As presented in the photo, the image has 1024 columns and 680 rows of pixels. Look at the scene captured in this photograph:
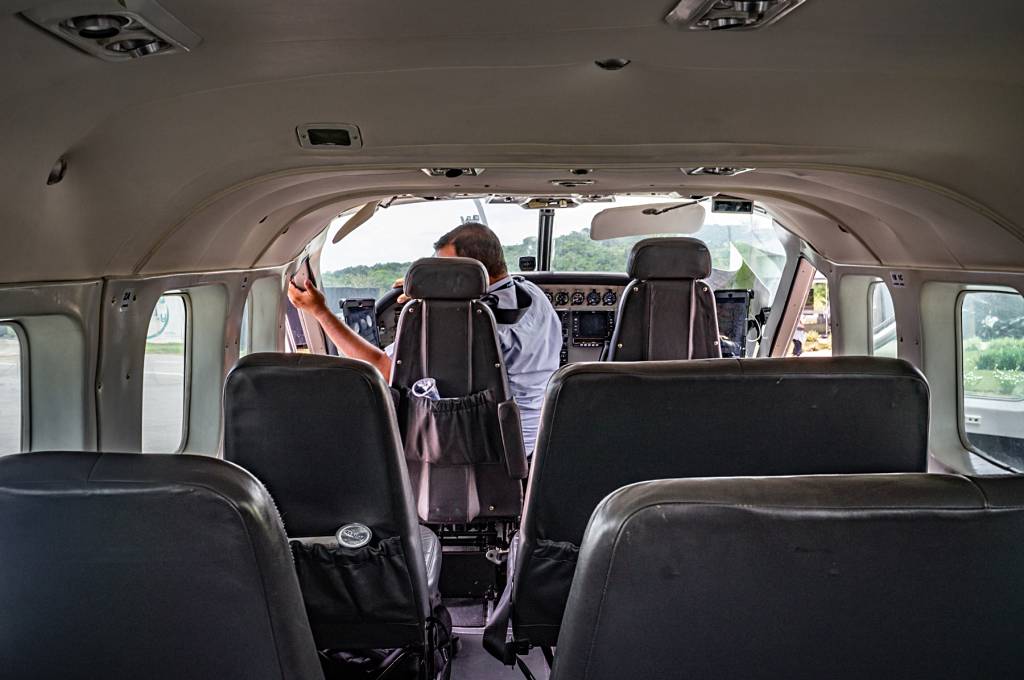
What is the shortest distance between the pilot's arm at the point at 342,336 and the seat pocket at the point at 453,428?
61 centimetres

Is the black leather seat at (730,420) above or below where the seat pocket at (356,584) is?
above

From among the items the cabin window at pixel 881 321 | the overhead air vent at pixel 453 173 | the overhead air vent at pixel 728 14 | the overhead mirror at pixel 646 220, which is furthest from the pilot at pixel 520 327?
the overhead mirror at pixel 646 220

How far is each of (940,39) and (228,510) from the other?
212 centimetres

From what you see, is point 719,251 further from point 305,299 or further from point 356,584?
point 356,584

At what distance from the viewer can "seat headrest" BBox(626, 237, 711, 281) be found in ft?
16.7

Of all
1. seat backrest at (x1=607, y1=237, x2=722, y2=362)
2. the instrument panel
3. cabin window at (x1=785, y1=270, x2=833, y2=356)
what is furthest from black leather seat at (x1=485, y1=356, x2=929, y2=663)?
the instrument panel

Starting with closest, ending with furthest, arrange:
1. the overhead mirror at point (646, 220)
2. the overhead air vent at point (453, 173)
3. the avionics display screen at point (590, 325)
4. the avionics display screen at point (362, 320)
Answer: the overhead air vent at point (453, 173), the avionics display screen at point (362, 320), the overhead mirror at point (646, 220), the avionics display screen at point (590, 325)

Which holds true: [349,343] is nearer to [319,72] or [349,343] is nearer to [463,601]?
[463,601]

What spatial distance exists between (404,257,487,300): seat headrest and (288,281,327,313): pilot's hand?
213cm

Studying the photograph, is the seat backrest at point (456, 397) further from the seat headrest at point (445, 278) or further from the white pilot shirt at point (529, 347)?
the white pilot shirt at point (529, 347)

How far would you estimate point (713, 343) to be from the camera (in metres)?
5.43

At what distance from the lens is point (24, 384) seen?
2988 mm

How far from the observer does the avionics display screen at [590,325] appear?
759cm

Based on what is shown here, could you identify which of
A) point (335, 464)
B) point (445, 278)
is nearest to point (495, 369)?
point (445, 278)
